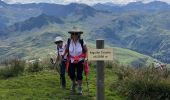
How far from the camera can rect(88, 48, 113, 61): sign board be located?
10305 mm

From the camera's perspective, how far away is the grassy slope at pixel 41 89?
48.9 feet

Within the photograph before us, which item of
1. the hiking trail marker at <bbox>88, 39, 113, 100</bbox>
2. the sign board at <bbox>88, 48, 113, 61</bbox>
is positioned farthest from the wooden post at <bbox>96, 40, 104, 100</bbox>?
the sign board at <bbox>88, 48, 113, 61</bbox>

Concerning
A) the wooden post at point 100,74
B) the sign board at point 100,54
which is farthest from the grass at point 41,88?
the sign board at point 100,54

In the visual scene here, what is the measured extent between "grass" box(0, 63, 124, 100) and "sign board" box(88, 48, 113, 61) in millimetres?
4584

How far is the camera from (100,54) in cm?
1034

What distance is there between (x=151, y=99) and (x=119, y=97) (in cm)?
158

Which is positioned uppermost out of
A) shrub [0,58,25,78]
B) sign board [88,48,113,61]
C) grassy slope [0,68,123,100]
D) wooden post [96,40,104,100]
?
sign board [88,48,113,61]

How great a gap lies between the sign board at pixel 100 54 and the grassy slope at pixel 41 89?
458 centimetres

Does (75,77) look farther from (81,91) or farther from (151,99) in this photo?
(151,99)

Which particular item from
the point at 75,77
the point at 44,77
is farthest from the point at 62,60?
the point at 44,77

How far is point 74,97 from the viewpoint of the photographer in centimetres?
1480

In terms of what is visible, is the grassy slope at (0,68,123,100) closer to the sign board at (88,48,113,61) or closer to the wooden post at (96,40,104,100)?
the wooden post at (96,40,104,100)

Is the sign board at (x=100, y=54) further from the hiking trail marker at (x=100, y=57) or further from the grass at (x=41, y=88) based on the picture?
the grass at (x=41, y=88)

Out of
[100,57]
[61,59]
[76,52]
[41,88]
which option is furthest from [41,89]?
[100,57]
